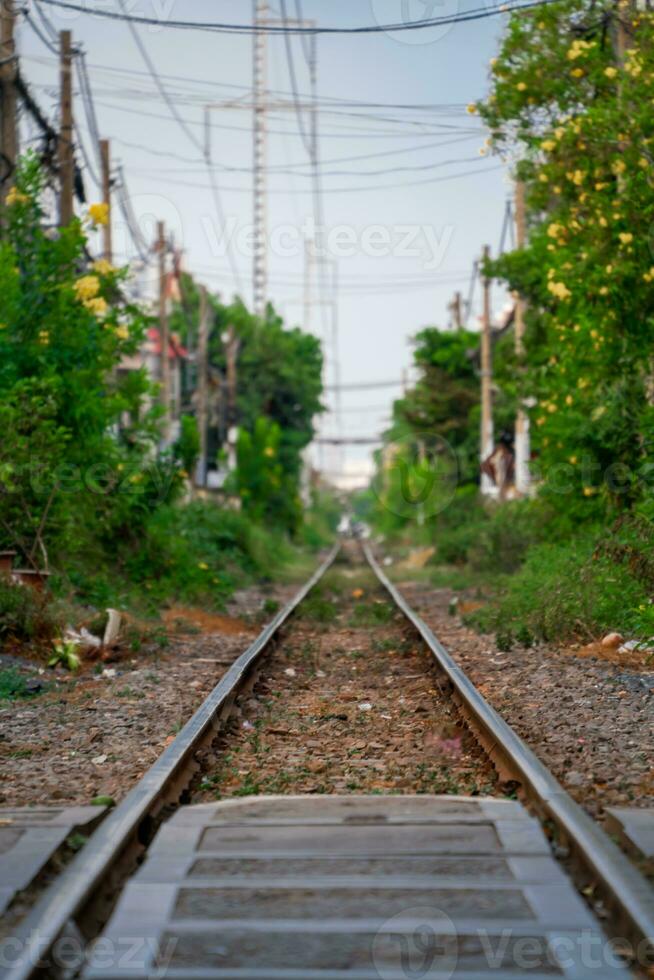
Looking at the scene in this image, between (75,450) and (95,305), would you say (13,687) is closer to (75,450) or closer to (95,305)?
(75,450)

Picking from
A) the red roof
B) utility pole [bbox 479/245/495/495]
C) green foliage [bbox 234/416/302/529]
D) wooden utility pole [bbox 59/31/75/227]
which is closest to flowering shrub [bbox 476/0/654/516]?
wooden utility pole [bbox 59/31/75/227]

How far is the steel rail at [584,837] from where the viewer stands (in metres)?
4.22

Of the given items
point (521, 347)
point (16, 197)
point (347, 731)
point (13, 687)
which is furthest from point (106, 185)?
point (347, 731)

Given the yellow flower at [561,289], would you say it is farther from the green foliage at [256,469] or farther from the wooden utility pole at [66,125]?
the green foliage at [256,469]

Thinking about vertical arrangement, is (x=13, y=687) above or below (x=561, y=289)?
below

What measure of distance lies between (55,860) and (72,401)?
11.5 m

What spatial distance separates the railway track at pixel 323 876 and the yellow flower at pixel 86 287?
10.6 metres

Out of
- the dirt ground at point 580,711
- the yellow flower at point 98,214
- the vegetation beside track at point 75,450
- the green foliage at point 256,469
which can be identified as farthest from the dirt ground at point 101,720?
the green foliage at point 256,469

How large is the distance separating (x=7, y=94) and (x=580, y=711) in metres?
11.8

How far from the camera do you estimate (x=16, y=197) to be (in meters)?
15.9

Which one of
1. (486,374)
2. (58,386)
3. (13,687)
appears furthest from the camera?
(486,374)

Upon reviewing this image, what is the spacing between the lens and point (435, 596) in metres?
24.1

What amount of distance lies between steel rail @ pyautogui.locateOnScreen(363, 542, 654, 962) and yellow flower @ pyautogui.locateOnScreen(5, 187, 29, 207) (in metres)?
10.5

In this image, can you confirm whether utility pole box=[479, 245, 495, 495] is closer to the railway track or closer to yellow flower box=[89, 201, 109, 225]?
yellow flower box=[89, 201, 109, 225]
